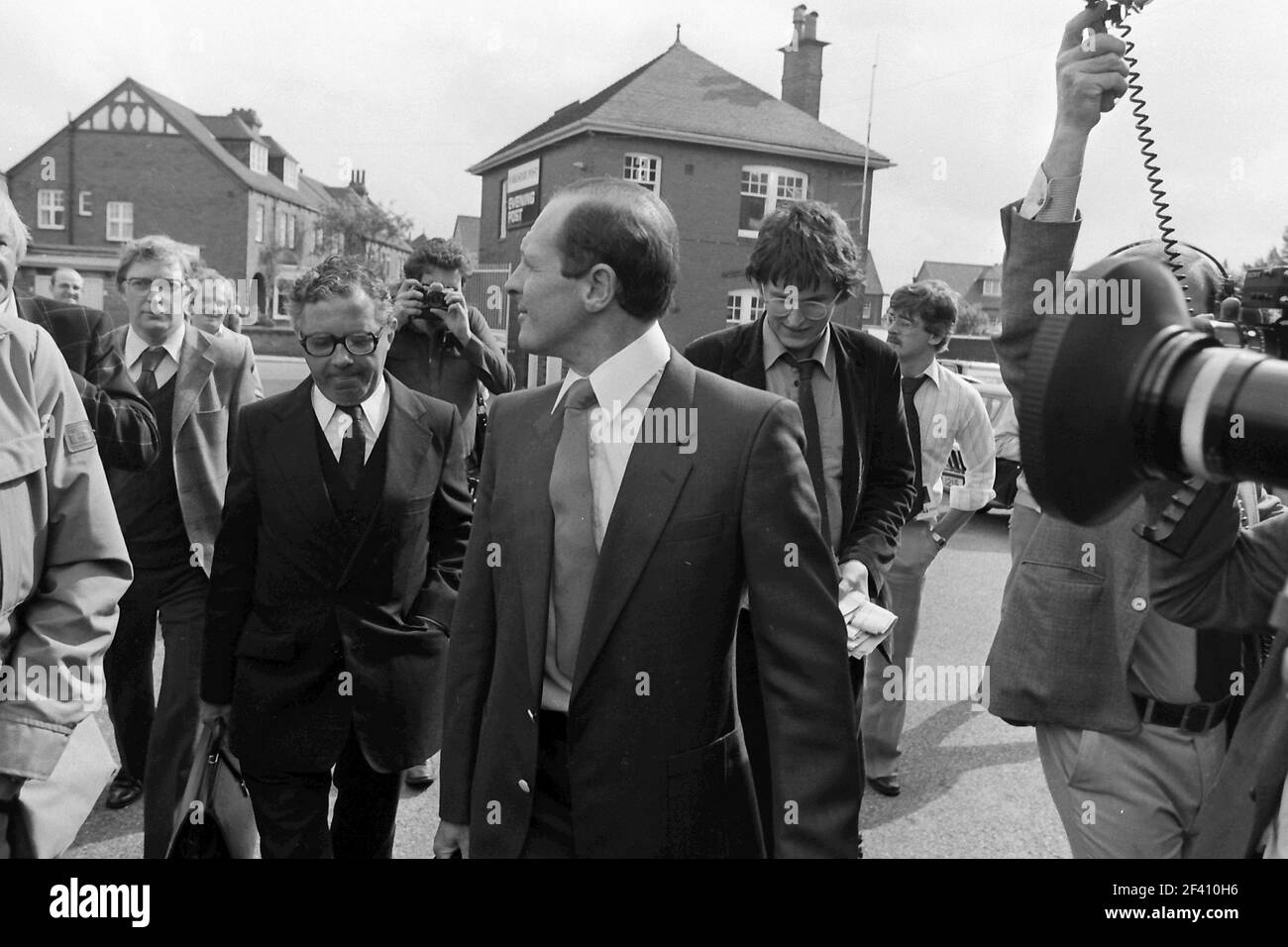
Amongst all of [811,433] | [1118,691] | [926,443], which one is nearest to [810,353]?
[811,433]

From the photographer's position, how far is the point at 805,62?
34094 millimetres

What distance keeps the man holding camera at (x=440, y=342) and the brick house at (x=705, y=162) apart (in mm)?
22881

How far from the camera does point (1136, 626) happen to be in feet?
8.45

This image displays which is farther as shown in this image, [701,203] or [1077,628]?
[701,203]

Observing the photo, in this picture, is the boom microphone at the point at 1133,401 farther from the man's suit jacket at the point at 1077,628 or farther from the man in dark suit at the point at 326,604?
the man in dark suit at the point at 326,604

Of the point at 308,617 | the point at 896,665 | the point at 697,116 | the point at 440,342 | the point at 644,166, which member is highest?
the point at 697,116

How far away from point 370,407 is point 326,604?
2.10 ft

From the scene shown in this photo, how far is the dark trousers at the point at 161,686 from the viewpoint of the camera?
12.9 ft

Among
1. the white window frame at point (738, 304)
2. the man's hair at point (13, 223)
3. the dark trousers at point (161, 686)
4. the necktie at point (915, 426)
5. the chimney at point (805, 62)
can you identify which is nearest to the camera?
the man's hair at point (13, 223)

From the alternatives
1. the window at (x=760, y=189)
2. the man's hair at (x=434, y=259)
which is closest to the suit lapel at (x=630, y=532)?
the man's hair at (x=434, y=259)

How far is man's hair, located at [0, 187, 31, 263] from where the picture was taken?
2.91 m

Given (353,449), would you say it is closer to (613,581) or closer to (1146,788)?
(613,581)
